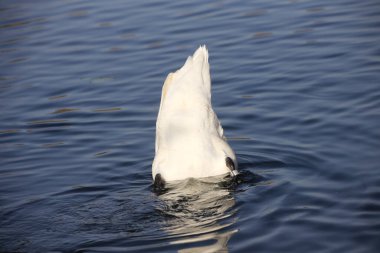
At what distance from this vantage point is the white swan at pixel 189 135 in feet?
29.2

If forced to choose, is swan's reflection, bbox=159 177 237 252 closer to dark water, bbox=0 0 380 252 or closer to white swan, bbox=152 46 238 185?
dark water, bbox=0 0 380 252

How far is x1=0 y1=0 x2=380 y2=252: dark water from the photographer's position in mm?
7691

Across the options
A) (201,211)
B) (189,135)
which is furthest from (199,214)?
(189,135)

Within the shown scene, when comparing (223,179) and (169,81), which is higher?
(169,81)

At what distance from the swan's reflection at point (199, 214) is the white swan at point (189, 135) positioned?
0.48ft

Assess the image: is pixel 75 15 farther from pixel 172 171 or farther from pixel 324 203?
pixel 324 203

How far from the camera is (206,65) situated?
9516 mm

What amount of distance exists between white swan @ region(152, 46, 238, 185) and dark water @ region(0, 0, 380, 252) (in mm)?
210

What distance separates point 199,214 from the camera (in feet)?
26.6

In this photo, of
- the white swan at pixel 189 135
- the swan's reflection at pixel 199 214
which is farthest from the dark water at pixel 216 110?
the white swan at pixel 189 135

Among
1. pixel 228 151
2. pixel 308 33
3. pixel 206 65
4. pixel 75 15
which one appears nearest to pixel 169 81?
pixel 206 65

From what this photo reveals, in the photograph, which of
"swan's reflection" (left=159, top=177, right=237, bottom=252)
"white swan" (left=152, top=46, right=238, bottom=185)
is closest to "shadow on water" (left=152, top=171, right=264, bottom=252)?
"swan's reflection" (left=159, top=177, right=237, bottom=252)

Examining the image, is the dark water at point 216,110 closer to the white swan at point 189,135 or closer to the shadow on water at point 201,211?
the shadow on water at point 201,211

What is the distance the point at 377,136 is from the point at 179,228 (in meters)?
2.99
